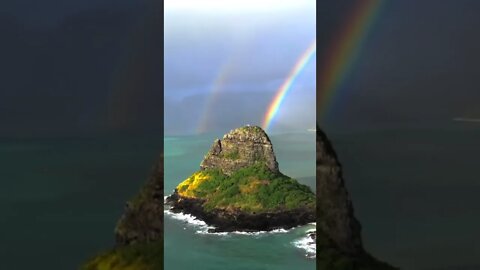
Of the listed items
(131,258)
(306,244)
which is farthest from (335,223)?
(306,244)

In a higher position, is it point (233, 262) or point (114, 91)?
point (114, 91)

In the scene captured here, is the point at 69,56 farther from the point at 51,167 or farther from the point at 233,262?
the point at 233,262

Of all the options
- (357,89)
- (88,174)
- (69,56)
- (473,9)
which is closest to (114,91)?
(69,56)

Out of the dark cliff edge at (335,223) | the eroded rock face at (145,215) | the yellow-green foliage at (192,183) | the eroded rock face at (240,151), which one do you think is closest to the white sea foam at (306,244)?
the eroded rock face at (240,151)

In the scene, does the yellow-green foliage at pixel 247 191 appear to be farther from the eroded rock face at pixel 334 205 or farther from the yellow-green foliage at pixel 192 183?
the eroded rock face at pixel 334 205

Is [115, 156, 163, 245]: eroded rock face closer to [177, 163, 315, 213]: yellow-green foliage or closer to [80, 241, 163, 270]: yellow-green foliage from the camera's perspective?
[80, 241, 163, 270]: yellow-green foliage

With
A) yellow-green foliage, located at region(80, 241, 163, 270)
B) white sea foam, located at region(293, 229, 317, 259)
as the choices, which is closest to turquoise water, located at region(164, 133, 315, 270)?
white sea foam, located at region(293, 229, 317, 259)
